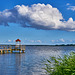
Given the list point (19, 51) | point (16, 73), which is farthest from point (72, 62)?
point (19, 51)

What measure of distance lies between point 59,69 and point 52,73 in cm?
102

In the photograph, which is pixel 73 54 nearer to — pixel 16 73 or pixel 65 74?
pixel 65 74

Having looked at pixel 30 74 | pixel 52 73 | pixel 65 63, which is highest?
pixel 65 63

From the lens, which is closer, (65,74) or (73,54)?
(65,74)

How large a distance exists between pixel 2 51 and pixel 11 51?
11.6 ft

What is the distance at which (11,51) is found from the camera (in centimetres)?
5950

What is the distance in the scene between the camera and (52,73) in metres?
9.37

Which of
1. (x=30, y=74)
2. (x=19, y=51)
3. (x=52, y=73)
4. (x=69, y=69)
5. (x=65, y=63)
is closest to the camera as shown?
(x=69, y=69)

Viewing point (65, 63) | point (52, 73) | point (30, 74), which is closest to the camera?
point (65, 63)

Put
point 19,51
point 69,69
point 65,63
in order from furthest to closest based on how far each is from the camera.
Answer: point 19,51, point 65,63, point 69,69

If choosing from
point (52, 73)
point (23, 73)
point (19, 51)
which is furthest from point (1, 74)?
point (19, 51)

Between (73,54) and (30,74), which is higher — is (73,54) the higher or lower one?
the higher one

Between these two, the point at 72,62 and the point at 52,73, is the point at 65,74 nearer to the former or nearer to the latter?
the point at 72,62

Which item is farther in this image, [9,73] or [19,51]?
[19,51]
